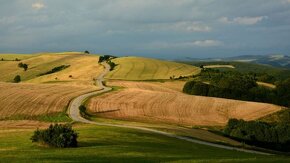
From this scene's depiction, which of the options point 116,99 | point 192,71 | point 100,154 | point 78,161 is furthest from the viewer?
point 192,71

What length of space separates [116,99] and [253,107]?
89.2 ft

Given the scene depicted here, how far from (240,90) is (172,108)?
1735 inches

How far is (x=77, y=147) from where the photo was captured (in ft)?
107

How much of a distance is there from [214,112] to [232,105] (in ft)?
29.2

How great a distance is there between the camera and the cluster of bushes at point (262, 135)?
6400 cm

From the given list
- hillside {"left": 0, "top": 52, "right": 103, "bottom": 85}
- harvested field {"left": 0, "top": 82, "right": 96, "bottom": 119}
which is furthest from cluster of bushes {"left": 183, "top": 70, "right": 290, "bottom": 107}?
hillside {"left": 0, "top": 52, "right": 103, "bottom": 85}

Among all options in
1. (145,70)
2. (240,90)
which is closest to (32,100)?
(240,90)

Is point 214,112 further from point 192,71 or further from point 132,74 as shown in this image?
point 192,71

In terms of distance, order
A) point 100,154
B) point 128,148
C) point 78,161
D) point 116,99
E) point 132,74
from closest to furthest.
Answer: point 78,161 < point 100,154 < point 128,148 < point 116,99 < point 132,74

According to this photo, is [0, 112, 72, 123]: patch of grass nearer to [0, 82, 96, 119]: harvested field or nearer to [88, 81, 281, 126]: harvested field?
[0, 82, 96, 119]: harvested field

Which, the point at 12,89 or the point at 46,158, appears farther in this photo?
the point at 12,89

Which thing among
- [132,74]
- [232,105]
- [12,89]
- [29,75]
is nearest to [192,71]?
[132,74]

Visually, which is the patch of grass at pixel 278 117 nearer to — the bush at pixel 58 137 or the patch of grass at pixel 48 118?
the patch of grass at pixel 48 118

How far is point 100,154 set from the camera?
28.1 meters
